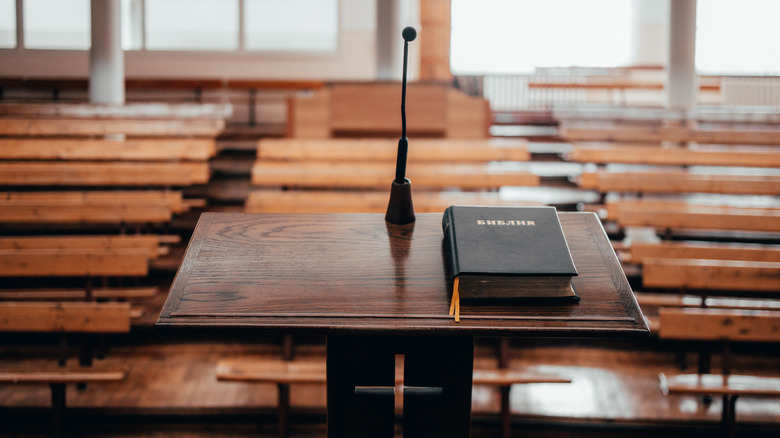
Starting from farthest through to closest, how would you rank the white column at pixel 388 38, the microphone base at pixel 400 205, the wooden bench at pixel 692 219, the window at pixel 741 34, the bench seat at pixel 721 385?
the window at pixel 741 34 → the white column at pixel 388 38 → the wooden bench at pixel 692 219 → the bench seat at pixel 721 385 → the microphone base at pixel 400 205

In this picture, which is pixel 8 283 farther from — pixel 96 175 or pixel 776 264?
pixel 776 264

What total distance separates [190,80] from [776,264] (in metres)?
5.69

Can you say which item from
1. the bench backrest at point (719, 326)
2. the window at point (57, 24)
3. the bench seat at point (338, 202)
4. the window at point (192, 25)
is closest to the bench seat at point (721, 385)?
the bench backrest at point (719, 326)

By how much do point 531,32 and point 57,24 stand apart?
19.3 feet

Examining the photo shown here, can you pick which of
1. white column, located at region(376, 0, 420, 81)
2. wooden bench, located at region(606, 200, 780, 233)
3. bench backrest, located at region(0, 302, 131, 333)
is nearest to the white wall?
white column, located at region(376, 0, 420, 81)

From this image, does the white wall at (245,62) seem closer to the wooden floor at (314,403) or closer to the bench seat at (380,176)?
the bench seat at (380,176)

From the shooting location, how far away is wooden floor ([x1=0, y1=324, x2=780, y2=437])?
83.6 inches

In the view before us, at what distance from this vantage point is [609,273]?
97 centimetres

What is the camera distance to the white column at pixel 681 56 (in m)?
5.22

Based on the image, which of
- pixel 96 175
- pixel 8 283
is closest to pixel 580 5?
pixel 96 175

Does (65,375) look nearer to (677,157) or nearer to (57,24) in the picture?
(677,157)

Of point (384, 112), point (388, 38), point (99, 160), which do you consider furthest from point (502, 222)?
point (388, 38)

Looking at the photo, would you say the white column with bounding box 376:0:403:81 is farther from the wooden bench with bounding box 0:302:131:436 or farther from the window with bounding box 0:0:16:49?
the window with bounding box 0:0:16:49

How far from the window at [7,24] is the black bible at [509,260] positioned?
7732 mm
